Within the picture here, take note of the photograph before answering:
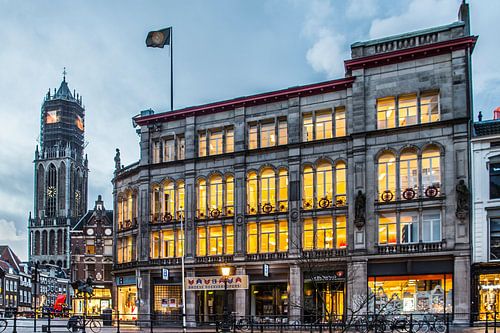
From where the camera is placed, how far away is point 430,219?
49.4 meters

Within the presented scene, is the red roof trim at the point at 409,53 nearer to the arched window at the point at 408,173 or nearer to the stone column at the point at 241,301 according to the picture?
the arched window at the point at 408,173

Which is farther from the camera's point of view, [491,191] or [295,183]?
[295,183]

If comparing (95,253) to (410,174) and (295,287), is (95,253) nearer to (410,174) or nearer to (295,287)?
(295,287)

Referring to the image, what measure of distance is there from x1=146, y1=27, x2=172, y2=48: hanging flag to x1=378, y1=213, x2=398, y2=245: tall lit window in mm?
28745

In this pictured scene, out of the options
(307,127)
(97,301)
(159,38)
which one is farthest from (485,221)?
(97,301)

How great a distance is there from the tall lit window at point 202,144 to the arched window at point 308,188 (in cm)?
1027

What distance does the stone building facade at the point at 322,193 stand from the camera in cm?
4900

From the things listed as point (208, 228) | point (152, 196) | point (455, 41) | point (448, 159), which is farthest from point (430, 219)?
point (152, 196)

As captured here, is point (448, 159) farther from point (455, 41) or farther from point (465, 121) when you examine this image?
point (455, 41)

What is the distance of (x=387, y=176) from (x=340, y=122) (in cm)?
612

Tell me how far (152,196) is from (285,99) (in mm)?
15905

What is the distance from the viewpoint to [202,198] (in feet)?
197

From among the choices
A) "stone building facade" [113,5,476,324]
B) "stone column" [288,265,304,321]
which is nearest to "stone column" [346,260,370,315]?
"stone building facade" [113,5,476,324]

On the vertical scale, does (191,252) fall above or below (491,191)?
below
